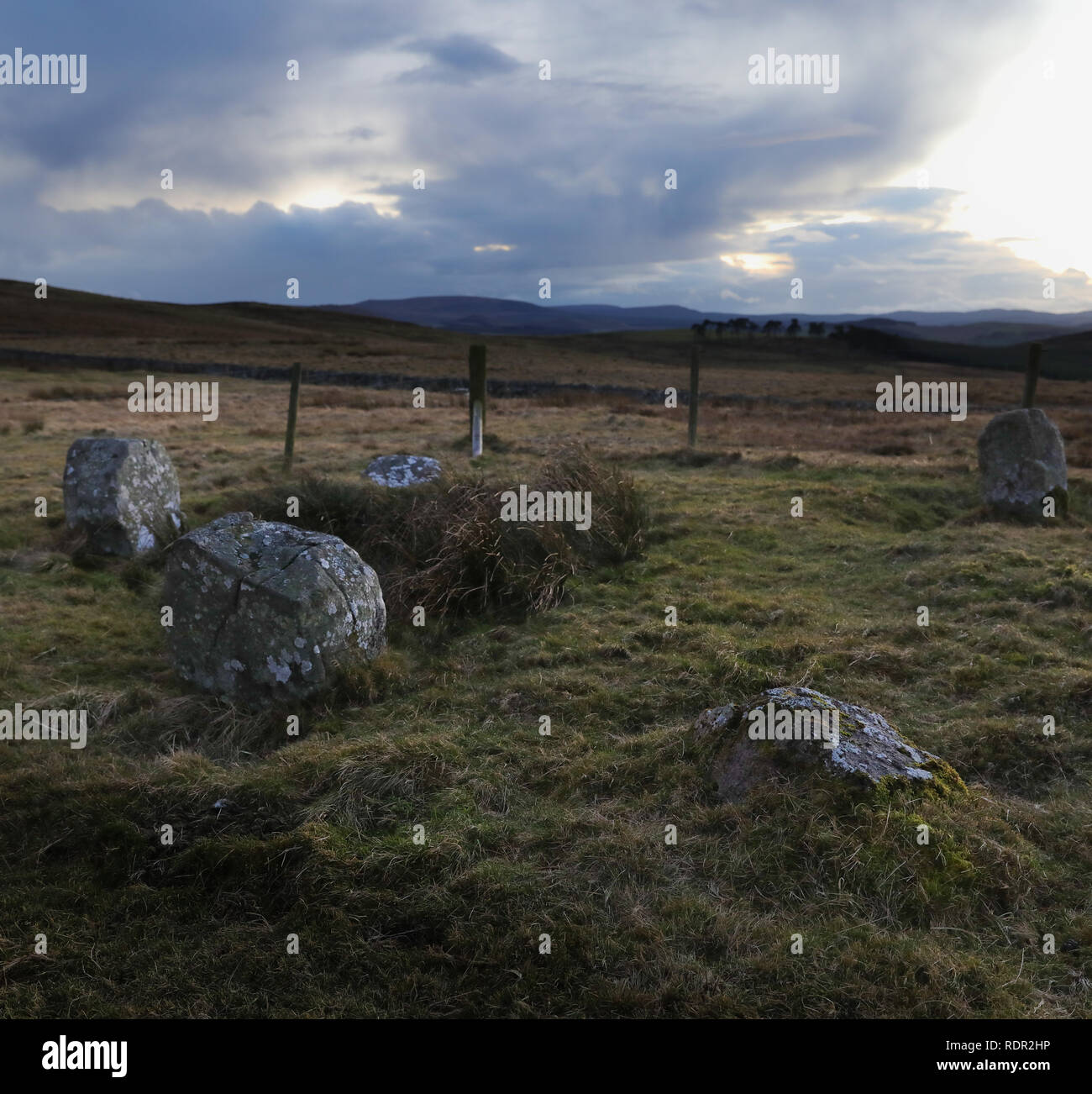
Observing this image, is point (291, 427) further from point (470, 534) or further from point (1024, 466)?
point (1024, 466)

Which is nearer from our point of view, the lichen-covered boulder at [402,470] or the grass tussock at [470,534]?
the grass tussock at [470,534]

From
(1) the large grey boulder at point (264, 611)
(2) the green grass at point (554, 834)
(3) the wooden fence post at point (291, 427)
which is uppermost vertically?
(3) the wooden fence post at point (291, 427)

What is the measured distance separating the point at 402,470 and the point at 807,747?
31.9ft

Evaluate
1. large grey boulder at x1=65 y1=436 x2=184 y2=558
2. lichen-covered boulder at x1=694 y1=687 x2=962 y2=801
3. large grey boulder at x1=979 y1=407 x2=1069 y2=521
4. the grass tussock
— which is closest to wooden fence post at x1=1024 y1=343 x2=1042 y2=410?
large grey boulder at x1=979 y1=407 x2=1069 y2=521

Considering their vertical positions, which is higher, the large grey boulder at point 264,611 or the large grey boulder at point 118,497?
the large grey boulder at point 118,497

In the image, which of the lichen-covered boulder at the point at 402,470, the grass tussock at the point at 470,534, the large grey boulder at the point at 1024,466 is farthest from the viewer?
the lichen-covered boulder at the point at 402,470

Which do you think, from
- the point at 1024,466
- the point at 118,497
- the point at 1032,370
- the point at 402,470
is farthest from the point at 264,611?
the point at 1032,370

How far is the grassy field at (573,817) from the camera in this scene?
12.4ft

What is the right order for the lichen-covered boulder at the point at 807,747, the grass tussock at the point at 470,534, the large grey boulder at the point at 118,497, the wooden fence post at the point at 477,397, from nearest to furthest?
the lichen-covered boulder at the point at 807,747 < the grass tussock at the point at 470,534 < the large grey boulder at the point at 118,497 < the wooden fence post at the point at 477,397

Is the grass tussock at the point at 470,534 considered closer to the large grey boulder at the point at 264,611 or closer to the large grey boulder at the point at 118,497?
the large grey boulder at the point at 118,497

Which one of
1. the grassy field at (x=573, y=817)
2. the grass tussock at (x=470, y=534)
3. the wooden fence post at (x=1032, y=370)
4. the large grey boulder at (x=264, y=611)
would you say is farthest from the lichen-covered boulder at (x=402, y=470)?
the wooden fence post at (x=1032, y=370)

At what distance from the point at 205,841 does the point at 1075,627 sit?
23.8 feet

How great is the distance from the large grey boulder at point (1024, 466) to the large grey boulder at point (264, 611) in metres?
9.38
